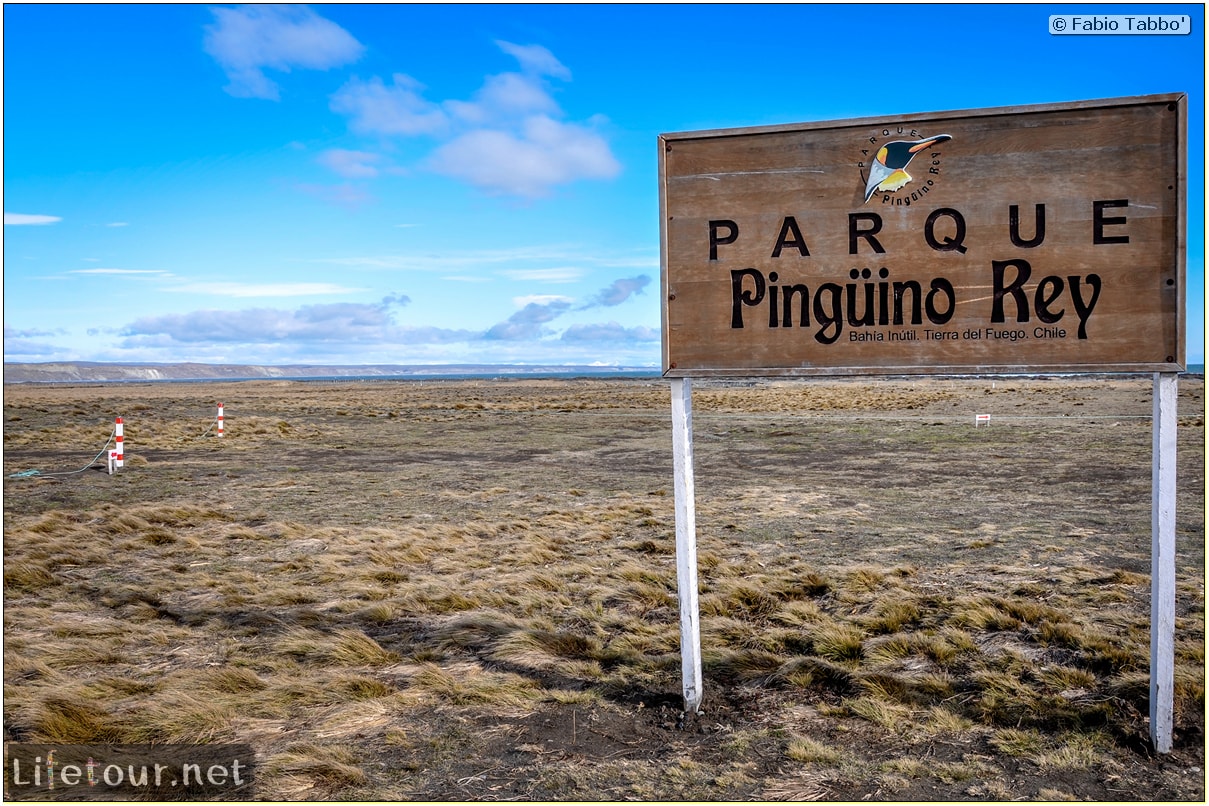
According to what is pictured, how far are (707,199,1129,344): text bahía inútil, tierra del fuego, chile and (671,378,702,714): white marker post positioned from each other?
→ 0.63 m

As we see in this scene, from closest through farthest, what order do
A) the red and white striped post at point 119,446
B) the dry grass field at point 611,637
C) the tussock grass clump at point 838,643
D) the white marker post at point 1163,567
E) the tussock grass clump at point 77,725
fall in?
the white marker post at point 1163,567, the dry grass field at point 611,637, the tussock grass clump at point 77,725, the tussock grass clump at point 838,643, the red and white striped post at point 119,446

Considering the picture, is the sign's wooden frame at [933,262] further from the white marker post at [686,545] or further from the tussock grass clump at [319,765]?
the tussock grass clump at [319,765]

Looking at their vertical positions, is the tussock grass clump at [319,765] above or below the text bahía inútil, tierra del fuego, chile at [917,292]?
below

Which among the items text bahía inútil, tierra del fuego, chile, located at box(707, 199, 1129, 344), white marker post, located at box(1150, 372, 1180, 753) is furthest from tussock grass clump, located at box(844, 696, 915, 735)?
text bahía inútil, tierra del fuego, chile, located at box(707, 199, 1129, 344)

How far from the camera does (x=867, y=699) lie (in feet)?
16.5

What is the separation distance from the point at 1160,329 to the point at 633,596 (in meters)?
5.01

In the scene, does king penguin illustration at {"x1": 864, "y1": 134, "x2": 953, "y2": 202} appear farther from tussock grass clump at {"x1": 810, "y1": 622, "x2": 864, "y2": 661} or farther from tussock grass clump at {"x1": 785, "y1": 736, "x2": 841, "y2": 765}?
tussock grass clump at {"x1": 810, "y1": 622, "x2": 864, "y2": 661}

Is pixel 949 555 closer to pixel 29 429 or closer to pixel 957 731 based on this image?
pixel 957 731

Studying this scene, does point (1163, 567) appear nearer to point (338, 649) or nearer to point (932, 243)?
point (932, 243)

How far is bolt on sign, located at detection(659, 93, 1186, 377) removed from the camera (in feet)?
13.9

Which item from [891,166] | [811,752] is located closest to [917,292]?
[891,166]

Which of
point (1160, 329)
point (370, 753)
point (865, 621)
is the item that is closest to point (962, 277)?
point (1160, 329)

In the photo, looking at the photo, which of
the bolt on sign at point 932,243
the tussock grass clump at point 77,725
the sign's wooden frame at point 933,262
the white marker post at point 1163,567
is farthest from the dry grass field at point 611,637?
the bolt on sign at point 932,243

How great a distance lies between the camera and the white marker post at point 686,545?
15.8 feet
